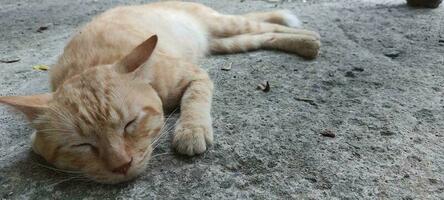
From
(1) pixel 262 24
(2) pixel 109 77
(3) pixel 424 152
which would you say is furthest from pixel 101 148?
(1) pixel 262 24

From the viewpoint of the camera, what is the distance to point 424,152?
1.90m


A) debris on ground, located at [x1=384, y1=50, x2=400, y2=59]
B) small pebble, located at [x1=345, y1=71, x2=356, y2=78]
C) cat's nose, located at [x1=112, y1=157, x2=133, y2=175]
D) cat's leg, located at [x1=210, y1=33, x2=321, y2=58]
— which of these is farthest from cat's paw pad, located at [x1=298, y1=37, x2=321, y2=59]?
cat's nose, located at [x1=112, y1=157, x2=133, y2=175]

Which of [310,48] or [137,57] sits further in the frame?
[310,48]

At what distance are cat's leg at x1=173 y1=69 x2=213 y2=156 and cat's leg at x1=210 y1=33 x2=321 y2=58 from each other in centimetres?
91

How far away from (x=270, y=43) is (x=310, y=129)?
135 cm

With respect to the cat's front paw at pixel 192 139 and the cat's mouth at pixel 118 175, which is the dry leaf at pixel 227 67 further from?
the cat's mouth at pixel 118 175

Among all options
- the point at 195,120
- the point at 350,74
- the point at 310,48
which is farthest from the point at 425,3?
the point at 195,120

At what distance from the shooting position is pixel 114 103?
178 cm

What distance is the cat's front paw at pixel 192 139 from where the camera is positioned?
6.33ft

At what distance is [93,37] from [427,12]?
3.08m

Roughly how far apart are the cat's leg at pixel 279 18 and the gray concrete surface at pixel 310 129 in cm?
33

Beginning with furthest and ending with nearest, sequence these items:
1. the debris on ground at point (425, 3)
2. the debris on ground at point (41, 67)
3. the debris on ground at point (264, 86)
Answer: the debris on ground at point (425, 3) → the debris on ground at point (41, 67) → the debris on ground at point (264, 86)

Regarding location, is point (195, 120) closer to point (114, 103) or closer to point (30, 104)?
point (114, 103)

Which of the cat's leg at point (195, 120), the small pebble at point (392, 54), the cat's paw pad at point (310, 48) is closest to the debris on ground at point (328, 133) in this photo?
the cat's leg at point (195, 120)
